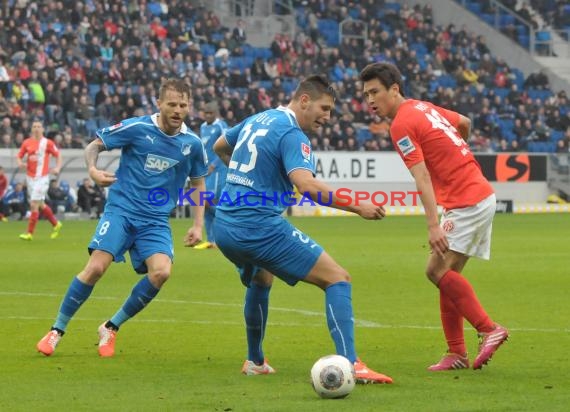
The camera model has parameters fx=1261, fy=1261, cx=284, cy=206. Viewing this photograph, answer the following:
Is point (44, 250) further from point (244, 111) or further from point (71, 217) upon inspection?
point (244, 111)

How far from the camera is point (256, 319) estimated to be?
28.8 feet

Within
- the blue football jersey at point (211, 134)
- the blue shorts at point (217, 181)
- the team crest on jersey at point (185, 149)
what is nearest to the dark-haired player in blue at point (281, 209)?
the team crest on jersey at point (185, 149)

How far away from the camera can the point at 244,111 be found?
125 ft

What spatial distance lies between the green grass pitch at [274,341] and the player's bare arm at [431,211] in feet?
2.96

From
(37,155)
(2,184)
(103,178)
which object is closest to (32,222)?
(37,155)

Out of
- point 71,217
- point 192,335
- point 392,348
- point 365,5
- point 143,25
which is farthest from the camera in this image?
point 365,5

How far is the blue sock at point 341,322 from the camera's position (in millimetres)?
8023

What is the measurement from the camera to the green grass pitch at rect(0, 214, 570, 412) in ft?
24.9

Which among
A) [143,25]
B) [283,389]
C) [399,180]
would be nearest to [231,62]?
[143,25]

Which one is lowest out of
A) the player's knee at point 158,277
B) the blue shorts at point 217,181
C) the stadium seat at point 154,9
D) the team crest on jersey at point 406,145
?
the blue shorts at point 217,181

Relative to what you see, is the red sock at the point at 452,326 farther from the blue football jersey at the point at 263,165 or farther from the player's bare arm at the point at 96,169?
the player's bare arm at the point at 96,169

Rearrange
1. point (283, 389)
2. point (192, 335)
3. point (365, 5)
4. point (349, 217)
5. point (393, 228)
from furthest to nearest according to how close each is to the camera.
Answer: point (365, 5)
point (349, 217)
point (393, 228)
point (192, 335)
point (283, 389)

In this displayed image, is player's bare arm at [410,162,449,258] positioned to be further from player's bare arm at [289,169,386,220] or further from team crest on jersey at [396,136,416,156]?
player's bare arm at [289,169,386,220]

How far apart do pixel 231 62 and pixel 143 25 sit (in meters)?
3.08
